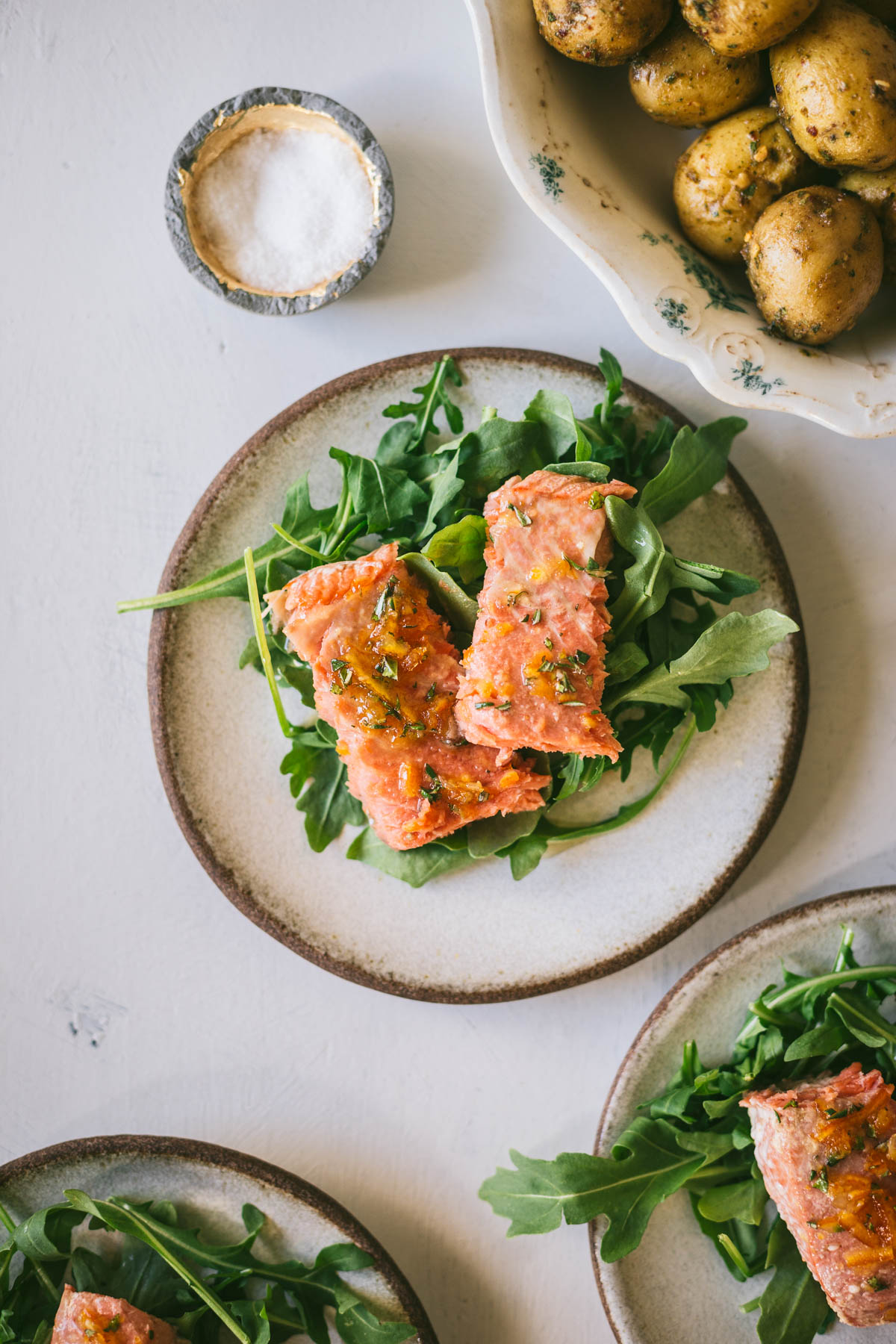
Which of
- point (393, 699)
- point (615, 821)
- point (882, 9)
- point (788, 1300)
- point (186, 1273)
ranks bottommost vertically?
point (788, 1300)

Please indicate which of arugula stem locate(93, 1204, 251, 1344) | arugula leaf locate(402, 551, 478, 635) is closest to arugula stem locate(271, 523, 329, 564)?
arugula leaf locate(402, 551, 478, 635)

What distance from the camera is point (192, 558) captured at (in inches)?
57.9

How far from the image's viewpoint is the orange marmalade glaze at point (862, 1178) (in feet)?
4.27

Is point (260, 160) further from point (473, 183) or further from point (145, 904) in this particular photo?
point (145, 904)

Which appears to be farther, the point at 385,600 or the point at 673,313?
the point at 385,600

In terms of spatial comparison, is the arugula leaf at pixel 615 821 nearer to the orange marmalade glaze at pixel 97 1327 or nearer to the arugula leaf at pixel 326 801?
the arugula leaf at pixel 326 801

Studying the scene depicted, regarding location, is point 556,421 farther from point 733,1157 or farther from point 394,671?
point 733,1157

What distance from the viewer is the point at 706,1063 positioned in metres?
1.47

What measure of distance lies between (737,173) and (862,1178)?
139 cm

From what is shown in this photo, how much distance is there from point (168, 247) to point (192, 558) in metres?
0.56

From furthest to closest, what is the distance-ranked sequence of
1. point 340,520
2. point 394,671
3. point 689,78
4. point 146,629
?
point 146,629, point 340,520, point 394,671, point 689,78

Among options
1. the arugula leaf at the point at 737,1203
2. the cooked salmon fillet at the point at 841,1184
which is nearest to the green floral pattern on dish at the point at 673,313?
the cooked salmon fillet at the point at 841,1184

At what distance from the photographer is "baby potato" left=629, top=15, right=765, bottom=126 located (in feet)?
3.89

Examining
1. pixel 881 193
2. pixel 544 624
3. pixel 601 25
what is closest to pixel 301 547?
pixel 544 624
